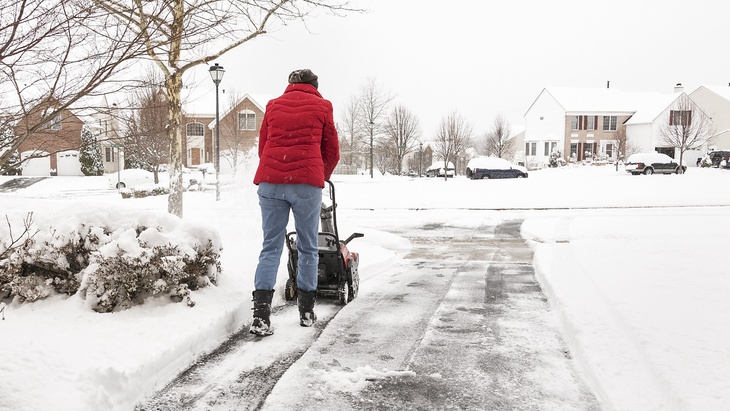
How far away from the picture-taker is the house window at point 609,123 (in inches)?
2124

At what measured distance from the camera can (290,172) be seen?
12.5 ft

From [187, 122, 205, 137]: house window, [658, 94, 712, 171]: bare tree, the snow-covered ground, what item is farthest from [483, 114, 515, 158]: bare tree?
the snow-covered ground

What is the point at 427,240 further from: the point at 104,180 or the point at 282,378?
the point at 104,180

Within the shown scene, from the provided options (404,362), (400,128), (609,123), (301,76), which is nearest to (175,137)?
(301,76)

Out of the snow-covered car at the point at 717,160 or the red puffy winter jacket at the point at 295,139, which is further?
the snow-covered car at the point at 717,160

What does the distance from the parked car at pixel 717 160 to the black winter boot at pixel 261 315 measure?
44644mm

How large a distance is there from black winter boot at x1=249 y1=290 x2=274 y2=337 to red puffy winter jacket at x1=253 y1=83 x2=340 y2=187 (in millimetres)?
877

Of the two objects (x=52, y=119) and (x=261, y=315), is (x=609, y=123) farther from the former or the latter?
(x=52, y=119)

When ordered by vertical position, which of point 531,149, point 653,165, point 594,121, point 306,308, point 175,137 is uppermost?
point 594,121

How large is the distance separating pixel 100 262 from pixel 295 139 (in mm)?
1669

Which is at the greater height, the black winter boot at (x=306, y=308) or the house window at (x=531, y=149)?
the house window at (x=531, y=149)

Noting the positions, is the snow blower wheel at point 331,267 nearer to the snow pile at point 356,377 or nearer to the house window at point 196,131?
the snow pile at point 356,377

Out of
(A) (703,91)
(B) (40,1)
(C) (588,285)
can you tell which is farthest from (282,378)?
(A) (703,91)

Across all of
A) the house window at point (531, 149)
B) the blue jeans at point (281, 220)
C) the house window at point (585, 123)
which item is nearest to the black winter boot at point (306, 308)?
the blue jeans at point (281, 220)
